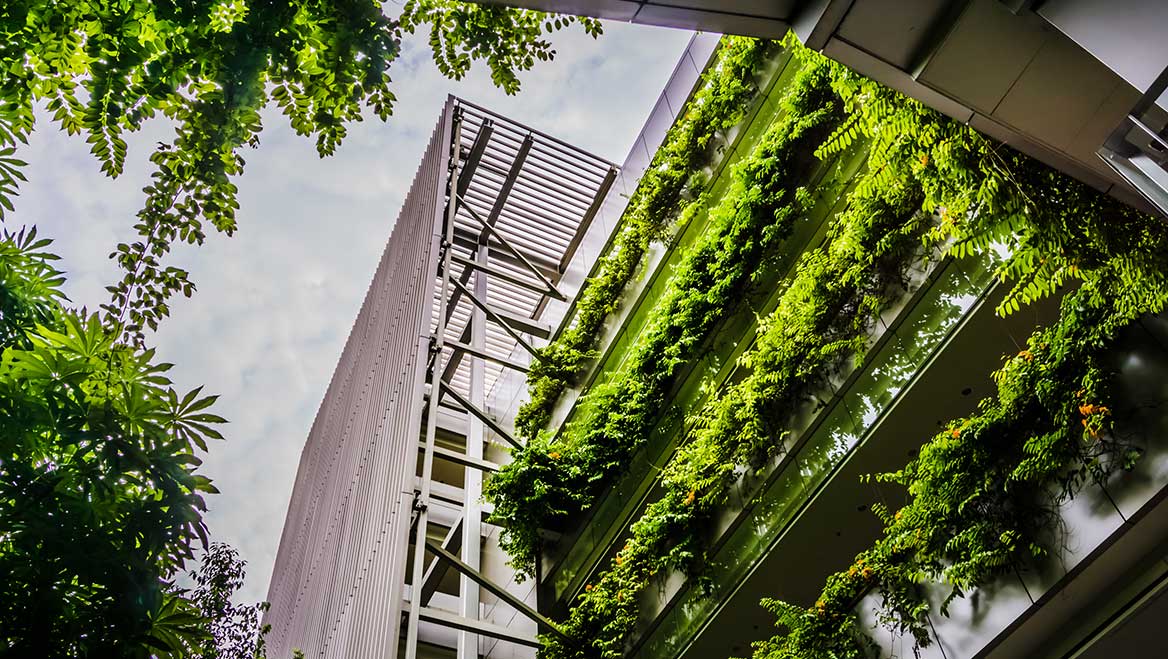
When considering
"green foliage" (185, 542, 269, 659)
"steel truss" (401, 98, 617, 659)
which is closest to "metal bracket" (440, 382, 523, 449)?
"steel truss" (401, 98, 617, 659)

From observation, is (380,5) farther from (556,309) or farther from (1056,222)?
(556,309)

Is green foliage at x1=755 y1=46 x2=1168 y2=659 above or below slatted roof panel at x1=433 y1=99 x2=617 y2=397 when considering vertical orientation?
below

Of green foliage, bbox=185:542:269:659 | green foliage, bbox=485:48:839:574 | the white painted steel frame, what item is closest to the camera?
green foliage, bbox=185:542:269:659

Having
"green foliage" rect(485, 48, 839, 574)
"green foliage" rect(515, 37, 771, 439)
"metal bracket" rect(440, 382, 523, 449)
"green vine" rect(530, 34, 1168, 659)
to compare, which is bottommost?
"green vine" rect(530, 34, 1168, 659)

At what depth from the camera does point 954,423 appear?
6.68 m

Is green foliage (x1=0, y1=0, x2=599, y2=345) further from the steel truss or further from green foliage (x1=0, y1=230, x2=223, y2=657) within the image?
the steel truss

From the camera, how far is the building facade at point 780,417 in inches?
223

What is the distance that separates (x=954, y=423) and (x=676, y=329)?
565 cm

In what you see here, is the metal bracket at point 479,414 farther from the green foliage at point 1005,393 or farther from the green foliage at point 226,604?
the green foliage at point 1005,393

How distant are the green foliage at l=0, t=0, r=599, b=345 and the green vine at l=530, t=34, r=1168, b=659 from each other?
3029mm

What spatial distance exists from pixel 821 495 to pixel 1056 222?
14.6 ft

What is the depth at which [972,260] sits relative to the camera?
7.28 meters

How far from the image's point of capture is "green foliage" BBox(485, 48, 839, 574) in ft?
34.0

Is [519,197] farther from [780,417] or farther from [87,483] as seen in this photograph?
[87,483]
